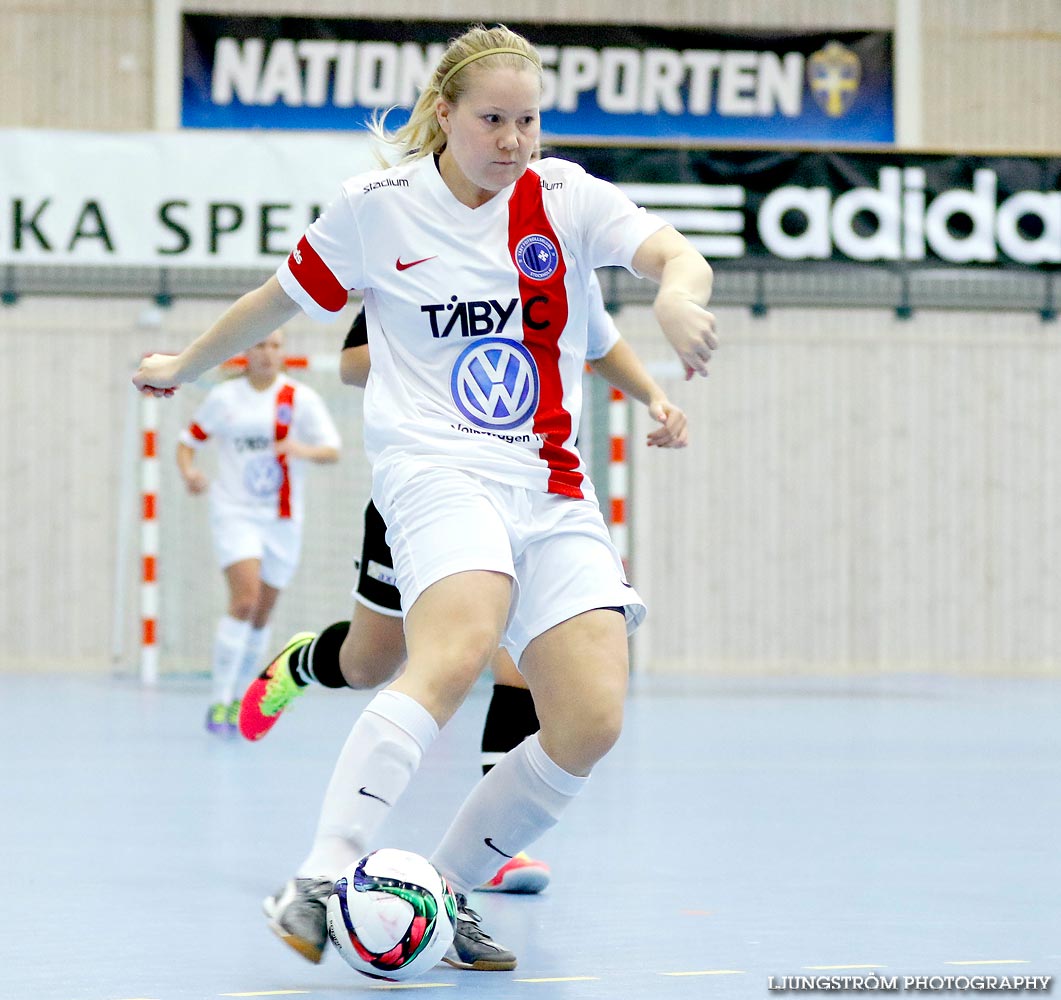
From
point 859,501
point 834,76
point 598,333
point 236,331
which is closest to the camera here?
point 236,331

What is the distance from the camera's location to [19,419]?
12195 mm

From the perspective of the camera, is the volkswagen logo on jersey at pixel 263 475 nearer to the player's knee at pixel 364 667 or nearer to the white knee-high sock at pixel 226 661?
Answer: the white knee-high sock at pixel 226 661

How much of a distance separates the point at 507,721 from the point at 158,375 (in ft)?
3.75

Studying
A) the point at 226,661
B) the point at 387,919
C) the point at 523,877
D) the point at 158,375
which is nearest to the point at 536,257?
the point at 158,375

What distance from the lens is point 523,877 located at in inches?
135

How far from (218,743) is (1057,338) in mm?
8673

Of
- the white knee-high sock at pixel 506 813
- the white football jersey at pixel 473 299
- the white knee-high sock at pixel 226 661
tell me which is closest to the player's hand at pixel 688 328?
the white football jersey at pixel 473 299

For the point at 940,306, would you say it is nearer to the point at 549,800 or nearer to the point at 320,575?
the point at 320,575

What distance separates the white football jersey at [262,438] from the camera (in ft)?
24.7

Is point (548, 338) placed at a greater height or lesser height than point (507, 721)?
greater

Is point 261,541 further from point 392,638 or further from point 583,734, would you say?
point 583,734

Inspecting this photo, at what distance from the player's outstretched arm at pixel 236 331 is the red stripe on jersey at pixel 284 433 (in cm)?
456

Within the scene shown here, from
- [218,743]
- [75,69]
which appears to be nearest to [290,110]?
[75,69]

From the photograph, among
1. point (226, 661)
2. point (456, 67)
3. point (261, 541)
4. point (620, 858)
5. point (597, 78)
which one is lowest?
point (620, 858)
